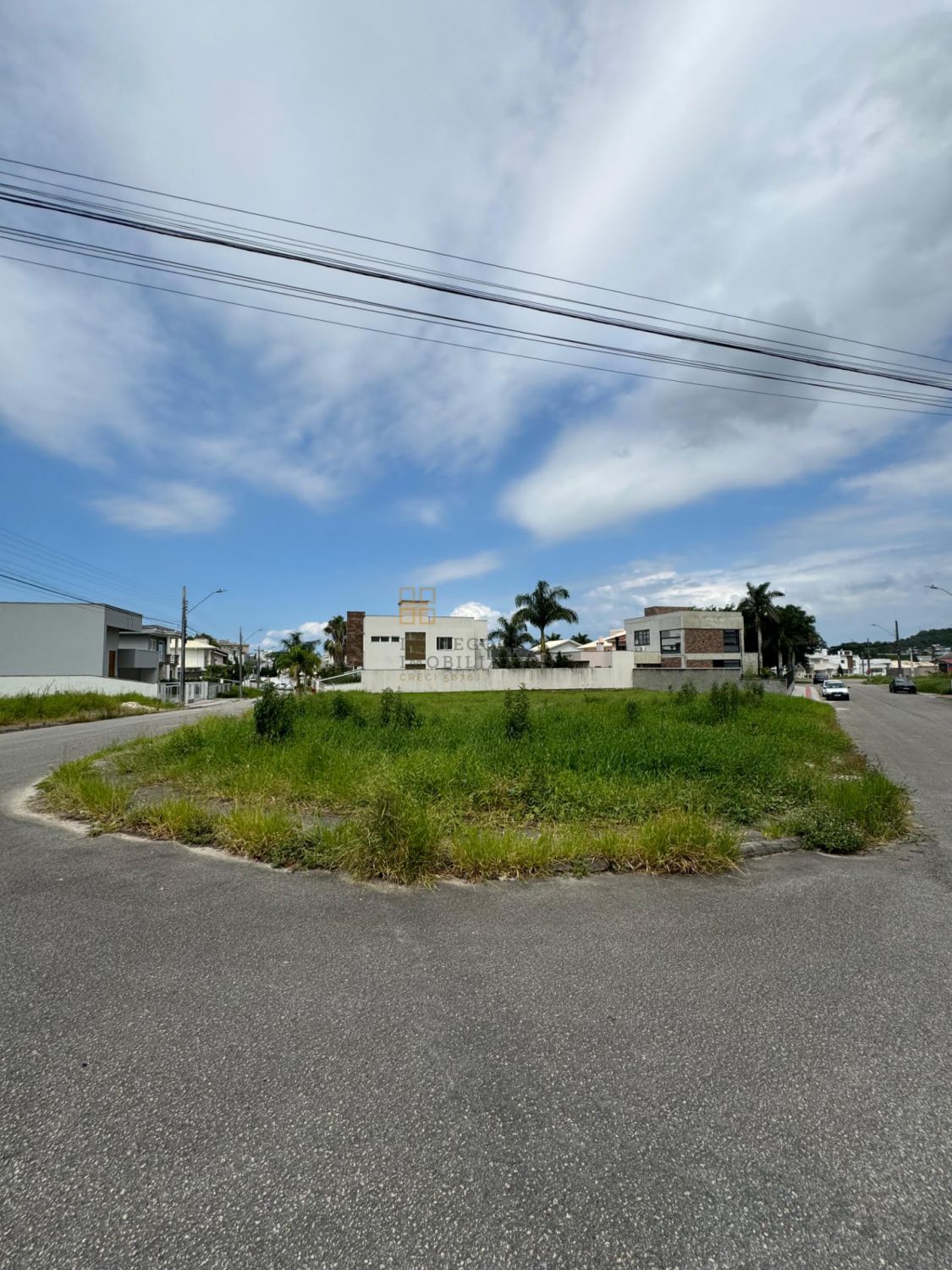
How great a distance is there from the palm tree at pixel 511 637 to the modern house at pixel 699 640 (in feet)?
Result: 36.6

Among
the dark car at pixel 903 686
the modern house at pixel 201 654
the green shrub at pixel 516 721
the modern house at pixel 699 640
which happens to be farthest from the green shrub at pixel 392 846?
the modern house at pixel 201 654

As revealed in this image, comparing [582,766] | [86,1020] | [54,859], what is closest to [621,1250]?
[86,1020]

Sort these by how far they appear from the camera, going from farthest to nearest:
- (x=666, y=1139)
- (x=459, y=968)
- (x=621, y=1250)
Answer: (x=459, y=968) → (x=666, y=1139) → (x=621, y=1250)

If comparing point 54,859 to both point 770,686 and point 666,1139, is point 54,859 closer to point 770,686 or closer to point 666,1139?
point 666,1139

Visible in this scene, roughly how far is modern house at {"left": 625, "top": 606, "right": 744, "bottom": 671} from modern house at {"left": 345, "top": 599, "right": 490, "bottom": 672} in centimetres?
1505

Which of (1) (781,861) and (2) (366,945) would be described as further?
(1) (781,861)

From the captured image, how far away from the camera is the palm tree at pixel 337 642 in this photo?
77.9m

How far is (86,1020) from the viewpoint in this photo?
9.41 feet

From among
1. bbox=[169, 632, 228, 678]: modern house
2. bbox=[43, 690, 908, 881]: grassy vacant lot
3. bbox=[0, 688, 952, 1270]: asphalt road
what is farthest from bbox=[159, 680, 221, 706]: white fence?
bbox=[0, 688, 952, 1270]: asphalt road

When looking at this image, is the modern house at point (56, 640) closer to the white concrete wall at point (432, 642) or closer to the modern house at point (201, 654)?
the white concrete wall at point (432, 642)

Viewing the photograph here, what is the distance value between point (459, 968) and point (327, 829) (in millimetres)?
2641

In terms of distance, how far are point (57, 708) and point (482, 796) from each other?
1098 inches

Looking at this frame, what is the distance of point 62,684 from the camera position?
1388 inches

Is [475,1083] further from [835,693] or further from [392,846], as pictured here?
[835,693]
